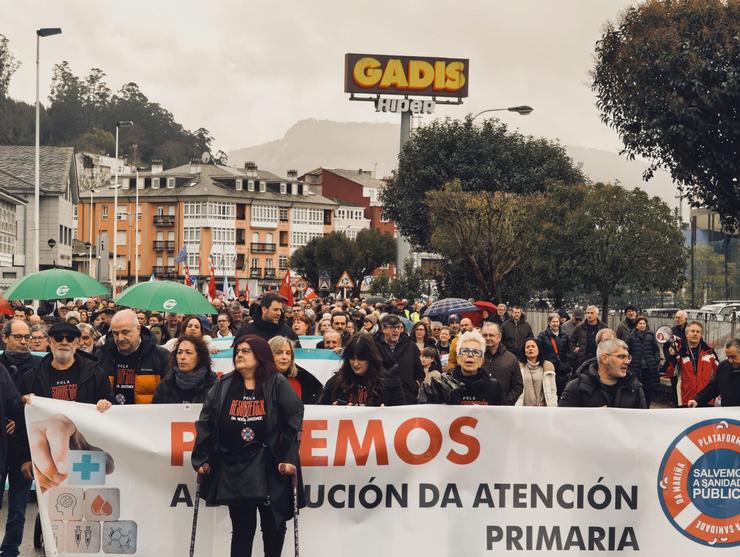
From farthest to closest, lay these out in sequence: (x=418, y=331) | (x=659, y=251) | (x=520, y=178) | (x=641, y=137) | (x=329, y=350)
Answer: (x=520, y=178) < (x=659, y=251) < (x=641, y=137) < (x=418, y=331) < (x=329, y=350)

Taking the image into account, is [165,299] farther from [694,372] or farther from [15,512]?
[694,372]

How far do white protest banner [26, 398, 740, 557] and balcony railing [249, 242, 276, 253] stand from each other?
419 ft

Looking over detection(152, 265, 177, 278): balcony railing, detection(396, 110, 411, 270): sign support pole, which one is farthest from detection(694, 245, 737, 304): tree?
detection(152, 265, 177, 278): balcony railing

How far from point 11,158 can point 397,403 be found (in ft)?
256

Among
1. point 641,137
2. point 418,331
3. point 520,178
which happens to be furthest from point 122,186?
point 418,331

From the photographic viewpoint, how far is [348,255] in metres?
119

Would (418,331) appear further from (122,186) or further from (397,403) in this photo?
(122,186)

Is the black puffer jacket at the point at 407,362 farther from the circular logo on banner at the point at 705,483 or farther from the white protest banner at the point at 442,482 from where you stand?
the circular logo on banner at the point at 705,483

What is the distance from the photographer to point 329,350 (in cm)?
1398

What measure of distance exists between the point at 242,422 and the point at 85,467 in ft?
5.28

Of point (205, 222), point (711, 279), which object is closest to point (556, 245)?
point (711, 279)

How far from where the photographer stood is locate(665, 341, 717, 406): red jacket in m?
15.8

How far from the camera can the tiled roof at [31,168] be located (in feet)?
253

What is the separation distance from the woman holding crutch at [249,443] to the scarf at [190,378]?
1191mm
